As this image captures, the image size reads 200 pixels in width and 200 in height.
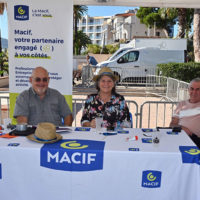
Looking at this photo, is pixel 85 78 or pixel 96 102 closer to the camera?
pixel 96 102

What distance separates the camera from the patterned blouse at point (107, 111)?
369 cm

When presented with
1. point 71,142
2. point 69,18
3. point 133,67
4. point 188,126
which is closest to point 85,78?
point 133,67

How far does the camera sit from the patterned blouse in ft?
12.1

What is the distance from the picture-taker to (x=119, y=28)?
69250 mm

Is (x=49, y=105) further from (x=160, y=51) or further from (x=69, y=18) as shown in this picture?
(x=160, y=51)

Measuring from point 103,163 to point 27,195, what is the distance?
2.47 feet

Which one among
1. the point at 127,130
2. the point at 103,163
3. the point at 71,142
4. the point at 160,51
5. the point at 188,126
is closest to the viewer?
the point at 103,163

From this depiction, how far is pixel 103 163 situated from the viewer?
7.45 ft

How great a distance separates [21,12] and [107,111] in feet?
7.62

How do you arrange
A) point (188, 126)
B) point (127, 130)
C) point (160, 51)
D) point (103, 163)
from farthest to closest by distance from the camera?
point (160, 51) < point (188, 126) < point (127, 130) < point (103, 163)

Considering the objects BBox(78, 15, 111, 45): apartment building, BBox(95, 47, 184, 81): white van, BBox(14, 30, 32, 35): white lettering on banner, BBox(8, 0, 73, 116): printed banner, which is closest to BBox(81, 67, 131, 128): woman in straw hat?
BBox(8, 0, 73, 116): printed banner

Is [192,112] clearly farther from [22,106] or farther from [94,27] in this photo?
[94,27]

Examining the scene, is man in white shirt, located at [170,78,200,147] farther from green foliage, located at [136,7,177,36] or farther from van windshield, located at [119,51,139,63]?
green foliage, located at [136,7,177,36]

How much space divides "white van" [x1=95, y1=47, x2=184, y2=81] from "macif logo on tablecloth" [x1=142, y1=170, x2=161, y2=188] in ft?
38.3
